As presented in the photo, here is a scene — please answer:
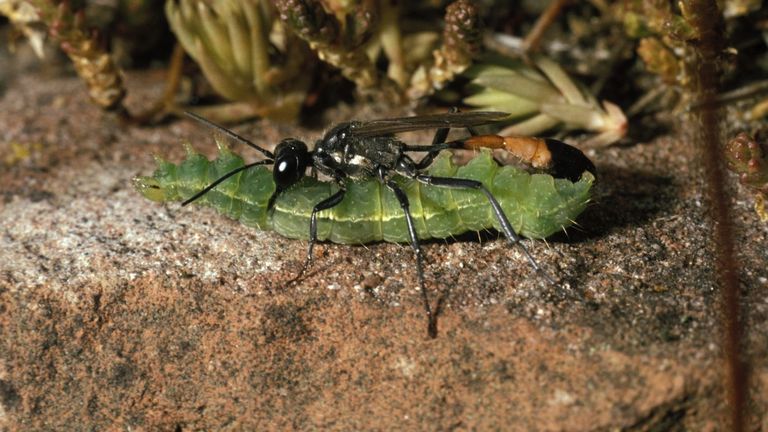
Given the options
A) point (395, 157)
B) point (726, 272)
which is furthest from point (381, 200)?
point (726, 272)

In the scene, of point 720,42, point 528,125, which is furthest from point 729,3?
point 528,125

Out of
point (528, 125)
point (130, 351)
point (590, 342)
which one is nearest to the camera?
point (590, 342)

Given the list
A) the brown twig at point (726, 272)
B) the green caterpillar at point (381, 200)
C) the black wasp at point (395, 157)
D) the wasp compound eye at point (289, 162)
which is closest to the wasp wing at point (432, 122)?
the black wasp at point (395, 157)

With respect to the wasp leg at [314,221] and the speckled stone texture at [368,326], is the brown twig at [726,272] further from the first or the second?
the wasp leg at [314,221]

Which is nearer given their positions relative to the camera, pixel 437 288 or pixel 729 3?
pixel 437 288

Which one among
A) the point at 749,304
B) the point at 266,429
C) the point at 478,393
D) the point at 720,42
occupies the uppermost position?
the point at 720,42

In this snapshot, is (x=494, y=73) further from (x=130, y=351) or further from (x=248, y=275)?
(x=130, y=351)
